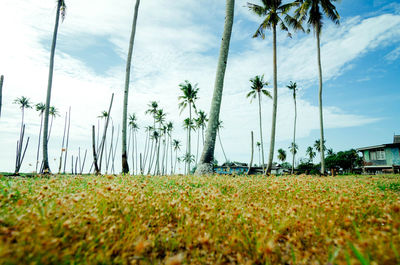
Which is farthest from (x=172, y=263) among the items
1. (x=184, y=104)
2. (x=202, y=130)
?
(x=202, y=130)

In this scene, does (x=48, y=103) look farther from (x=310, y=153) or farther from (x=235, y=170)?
(x=310, y=153)

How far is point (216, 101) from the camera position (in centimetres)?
823

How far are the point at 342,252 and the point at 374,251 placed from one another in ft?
0.76

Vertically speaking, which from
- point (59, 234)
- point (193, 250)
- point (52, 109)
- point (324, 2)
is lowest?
point (193, 250)

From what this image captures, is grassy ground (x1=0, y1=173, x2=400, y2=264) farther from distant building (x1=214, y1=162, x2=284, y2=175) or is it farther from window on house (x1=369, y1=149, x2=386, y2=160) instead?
window on house (x1=369, y1=149, x2=386, y2=160)

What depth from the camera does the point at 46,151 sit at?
45.8 feet

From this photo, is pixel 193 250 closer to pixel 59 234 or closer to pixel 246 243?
pixel 246 243

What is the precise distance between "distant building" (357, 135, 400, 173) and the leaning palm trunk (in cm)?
3151

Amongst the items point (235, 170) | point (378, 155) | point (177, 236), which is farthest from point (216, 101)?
point (378, 155)

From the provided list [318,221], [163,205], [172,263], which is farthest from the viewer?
[163,205]

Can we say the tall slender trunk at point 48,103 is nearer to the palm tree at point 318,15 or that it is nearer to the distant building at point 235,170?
the distant building at point 235,170

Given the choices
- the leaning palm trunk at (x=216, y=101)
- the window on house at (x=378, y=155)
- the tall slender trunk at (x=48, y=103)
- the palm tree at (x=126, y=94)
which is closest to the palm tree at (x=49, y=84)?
the tall slender trunk at (x=48, y=103)

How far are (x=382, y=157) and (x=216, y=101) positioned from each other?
36.6m

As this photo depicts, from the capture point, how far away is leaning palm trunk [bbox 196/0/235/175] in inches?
308
